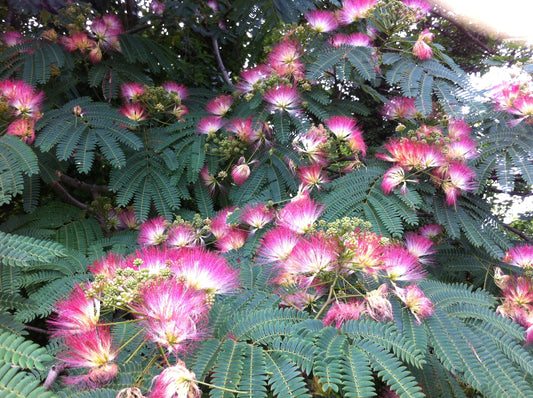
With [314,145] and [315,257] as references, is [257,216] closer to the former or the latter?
[314,145]

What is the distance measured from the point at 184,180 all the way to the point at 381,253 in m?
1.78

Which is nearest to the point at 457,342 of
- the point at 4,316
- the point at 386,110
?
the point at 4,316

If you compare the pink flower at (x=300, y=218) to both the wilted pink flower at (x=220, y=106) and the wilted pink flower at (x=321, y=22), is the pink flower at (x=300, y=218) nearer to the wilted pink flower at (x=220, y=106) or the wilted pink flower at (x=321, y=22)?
the wilted pink flower at (x=220, y=106)

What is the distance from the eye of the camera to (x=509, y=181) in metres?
2.45

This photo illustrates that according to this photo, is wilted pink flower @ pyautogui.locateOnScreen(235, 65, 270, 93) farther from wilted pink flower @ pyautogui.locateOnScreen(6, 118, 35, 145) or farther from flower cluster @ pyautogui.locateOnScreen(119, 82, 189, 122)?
wilted pink flower @ pyautogui.locateOnScreen(6, 118, 35, 145)

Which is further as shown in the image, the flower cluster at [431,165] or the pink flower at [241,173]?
the pink flower at [241,173]

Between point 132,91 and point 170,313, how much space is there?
2.48m

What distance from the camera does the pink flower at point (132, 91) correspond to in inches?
124

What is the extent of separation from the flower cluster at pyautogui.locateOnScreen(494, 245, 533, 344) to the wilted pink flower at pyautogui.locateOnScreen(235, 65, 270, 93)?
2196 mm

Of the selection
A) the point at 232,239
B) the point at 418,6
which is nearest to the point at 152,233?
the point at 232,239

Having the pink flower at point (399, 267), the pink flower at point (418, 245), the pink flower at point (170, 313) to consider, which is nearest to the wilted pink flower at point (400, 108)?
the pink flower at point (418, 245)

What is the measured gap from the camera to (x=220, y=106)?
3.28 meters

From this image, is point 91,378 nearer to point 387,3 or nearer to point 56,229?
point 56,229

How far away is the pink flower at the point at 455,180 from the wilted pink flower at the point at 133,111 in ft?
7.60
